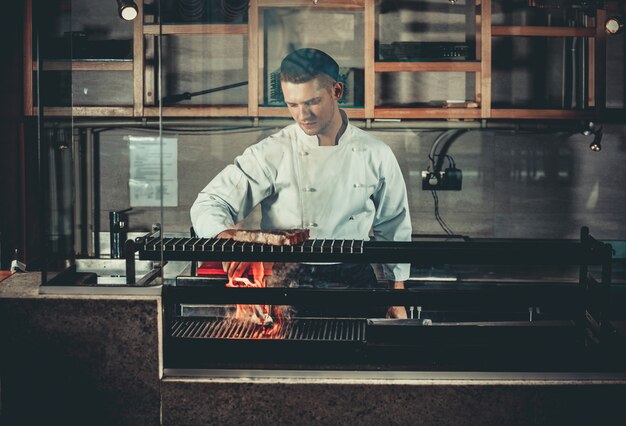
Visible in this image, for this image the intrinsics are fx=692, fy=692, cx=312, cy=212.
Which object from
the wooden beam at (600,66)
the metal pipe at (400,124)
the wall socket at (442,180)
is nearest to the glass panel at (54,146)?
the metal pipe at (400,124)

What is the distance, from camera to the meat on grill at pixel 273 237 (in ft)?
7.13

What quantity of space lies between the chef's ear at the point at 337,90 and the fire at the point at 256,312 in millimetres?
816

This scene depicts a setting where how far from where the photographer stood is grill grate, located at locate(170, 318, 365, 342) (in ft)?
7.54

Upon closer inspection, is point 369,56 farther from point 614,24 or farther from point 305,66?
point 614,24

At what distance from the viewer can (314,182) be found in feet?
8.71

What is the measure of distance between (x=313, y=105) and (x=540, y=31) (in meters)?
1.70

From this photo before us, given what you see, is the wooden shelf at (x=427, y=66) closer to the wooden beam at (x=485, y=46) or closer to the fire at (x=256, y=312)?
the wooden beam at (x=485, y=46)

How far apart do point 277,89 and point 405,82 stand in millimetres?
1341

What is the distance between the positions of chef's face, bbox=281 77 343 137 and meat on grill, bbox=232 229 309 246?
0.56 metres

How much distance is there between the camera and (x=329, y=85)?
2721 mm

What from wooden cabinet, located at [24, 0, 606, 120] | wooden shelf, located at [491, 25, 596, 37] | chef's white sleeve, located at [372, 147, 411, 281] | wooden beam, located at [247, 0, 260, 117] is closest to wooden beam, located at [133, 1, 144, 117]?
wooden cabinet, located at [24, 0, 606, 120]

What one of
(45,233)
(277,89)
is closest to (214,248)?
(45,233)

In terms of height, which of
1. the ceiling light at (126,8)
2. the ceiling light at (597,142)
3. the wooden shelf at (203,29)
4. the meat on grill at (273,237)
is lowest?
the meat on grill at (273,237)

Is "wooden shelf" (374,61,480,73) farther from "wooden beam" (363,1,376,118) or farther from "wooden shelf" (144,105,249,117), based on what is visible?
"wooden shelf" (144,105,249,117)
